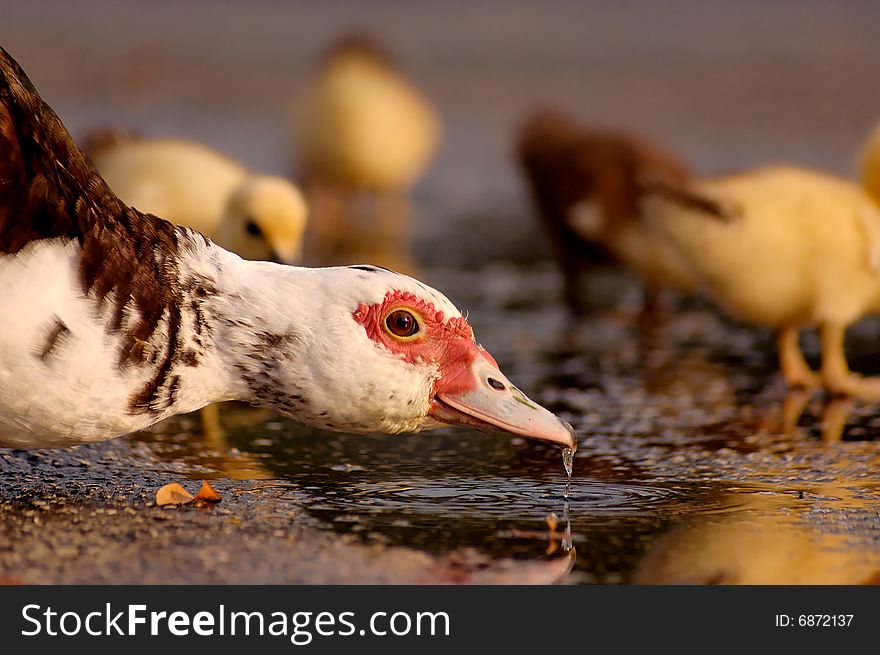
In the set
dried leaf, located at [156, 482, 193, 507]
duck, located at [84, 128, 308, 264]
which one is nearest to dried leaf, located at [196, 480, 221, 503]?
dried leaf, located at [156, 482, 193, 507]

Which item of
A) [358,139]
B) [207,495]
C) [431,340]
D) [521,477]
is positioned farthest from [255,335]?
[358,139]

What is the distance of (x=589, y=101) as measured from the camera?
541 inches

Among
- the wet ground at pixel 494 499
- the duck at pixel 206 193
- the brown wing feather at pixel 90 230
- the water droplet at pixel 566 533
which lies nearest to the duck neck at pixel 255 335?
the brown wing feather at pixel 90 230

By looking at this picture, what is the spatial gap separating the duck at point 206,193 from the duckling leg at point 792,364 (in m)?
1.94

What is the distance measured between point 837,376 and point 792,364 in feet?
A: 0.78

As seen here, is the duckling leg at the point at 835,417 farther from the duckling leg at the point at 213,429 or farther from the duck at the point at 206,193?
the duck at the point at 206,193

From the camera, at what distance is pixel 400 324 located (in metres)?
3.59

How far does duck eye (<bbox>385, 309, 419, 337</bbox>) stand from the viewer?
141 inches

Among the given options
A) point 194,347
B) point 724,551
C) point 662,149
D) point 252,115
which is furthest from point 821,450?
point 252,115

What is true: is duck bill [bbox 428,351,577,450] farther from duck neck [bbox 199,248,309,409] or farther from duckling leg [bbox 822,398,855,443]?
duckling leg [bbox 822,398,855,443]

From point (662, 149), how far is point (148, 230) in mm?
4262

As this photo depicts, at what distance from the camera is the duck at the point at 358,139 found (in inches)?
395

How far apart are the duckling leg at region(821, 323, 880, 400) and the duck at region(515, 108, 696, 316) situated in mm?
951

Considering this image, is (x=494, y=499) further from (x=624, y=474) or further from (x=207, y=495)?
(x=207, y=495)
